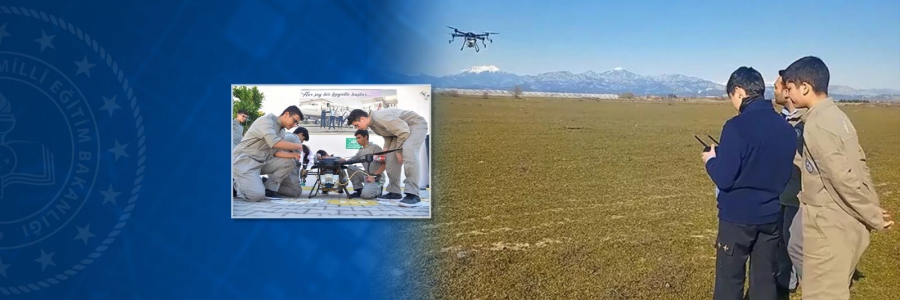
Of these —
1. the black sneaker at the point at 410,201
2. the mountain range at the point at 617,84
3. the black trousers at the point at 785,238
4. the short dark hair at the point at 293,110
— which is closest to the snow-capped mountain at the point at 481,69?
the mountain range at the point at 617,84

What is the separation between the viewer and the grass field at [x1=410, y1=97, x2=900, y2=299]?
11.0 feet

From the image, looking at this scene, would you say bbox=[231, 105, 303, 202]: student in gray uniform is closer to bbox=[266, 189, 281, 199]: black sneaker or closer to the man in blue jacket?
bbox=[266, 189, 281, 199]: black sneaker

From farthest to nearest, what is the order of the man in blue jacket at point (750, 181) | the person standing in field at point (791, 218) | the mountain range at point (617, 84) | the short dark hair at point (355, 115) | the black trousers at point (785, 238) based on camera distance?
the mountain range at point (617, 84) < the short dark hair at point (355, 115) < the black trousers at point (785, 238) < the person standing in field at point (791, 218) < the man in blue jacket at point (750, 181)

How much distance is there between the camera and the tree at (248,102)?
10.8 ft

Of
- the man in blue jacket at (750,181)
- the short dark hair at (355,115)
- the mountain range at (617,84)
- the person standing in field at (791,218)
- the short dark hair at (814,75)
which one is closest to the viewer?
the man in blue jacket at (750,181)

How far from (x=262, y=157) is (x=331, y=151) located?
0.34m

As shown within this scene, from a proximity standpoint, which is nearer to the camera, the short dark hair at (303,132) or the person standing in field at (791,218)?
the person standing in field at (791,218)

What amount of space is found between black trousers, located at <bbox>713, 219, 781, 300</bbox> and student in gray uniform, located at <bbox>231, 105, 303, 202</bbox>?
6.28 ft

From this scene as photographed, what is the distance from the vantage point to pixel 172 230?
11.2 feet

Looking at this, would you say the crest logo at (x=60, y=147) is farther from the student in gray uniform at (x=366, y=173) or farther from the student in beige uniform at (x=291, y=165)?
the student in gray uniform at (x=366, y=173)

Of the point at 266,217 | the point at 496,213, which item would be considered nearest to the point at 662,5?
the point at 496,213

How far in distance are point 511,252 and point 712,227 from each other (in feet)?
3.33

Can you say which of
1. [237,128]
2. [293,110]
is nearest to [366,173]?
[293,110]

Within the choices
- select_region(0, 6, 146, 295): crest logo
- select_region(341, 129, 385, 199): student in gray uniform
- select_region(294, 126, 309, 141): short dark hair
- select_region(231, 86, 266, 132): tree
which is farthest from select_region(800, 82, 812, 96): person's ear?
select_region(0, 6, 146, 295): crest logo
